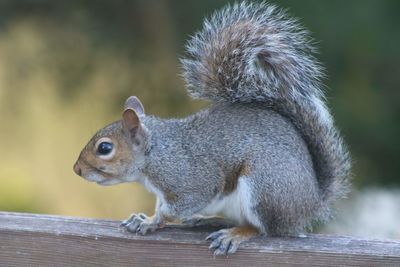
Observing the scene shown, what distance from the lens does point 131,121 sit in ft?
6.83

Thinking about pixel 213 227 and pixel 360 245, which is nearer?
pixel 360 245

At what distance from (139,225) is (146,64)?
2.40 meters

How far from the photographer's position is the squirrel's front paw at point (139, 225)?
188 cm

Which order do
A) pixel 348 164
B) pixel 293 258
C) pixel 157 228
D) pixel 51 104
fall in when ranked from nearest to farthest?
pixel 293 258
pixel 157 228
pixel 348 164
pixel 51 104

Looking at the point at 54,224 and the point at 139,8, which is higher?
the point at 139,8

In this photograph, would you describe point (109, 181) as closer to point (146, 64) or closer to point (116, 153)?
point (116, 153)

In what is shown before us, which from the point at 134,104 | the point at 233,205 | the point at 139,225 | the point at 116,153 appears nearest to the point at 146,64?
the point at 134,104

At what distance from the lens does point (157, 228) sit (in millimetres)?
1945

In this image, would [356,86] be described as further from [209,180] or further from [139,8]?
[209,180]

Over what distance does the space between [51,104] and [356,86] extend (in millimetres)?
1656

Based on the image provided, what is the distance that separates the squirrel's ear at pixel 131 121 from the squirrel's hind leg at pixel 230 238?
351 mm

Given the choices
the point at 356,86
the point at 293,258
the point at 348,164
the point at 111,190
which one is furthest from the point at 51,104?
the point at 293,258

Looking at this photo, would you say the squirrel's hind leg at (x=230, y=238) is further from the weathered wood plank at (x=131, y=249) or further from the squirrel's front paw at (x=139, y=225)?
the squirrel's front paw at (x=139, y=225)

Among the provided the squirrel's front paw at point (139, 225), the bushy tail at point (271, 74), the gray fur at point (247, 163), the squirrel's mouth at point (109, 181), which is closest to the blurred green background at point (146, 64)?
the bushy tail at point (271, 74)
